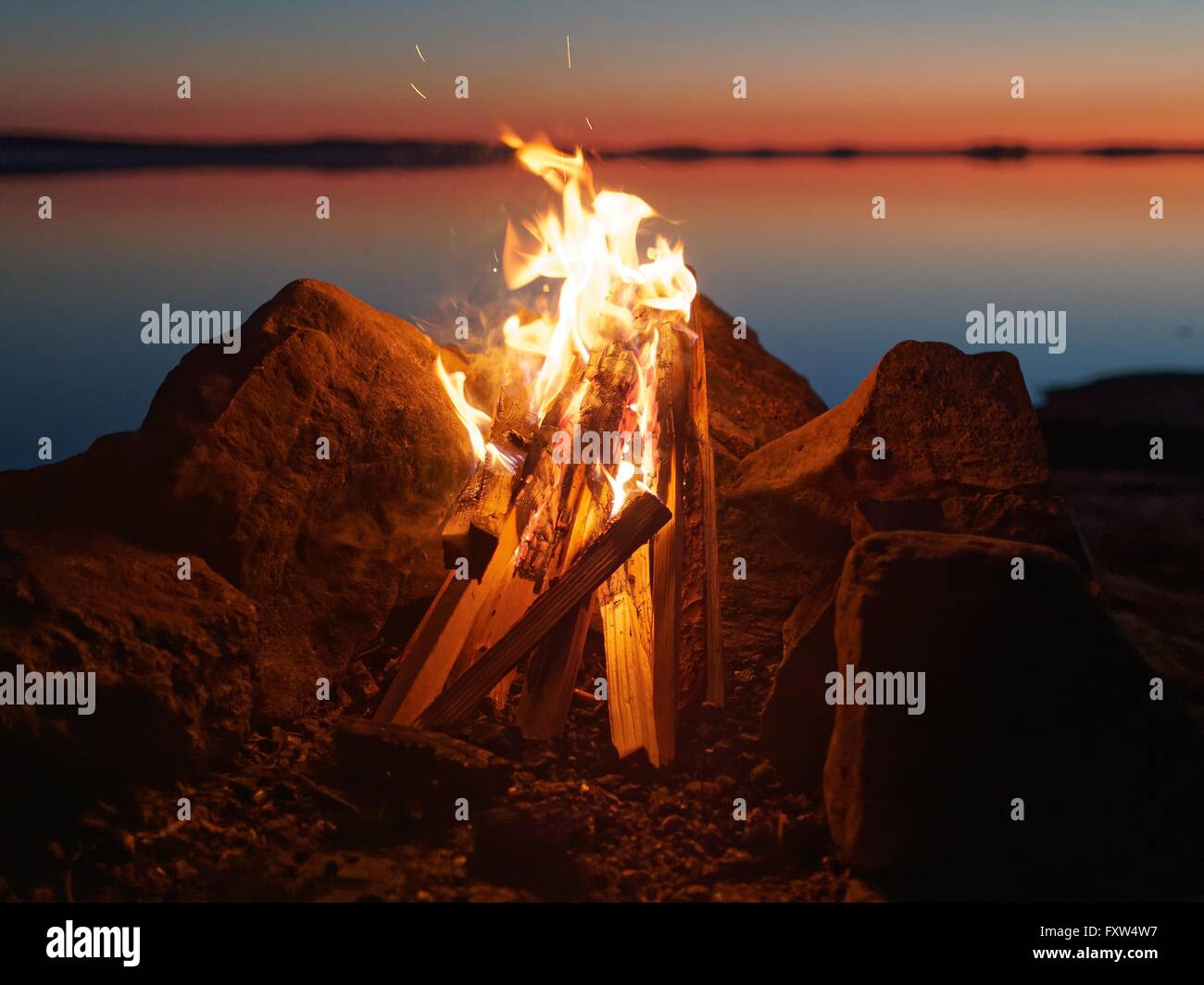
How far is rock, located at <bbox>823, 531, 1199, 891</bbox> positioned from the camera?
360 cm

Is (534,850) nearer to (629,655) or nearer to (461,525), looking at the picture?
(629,655)

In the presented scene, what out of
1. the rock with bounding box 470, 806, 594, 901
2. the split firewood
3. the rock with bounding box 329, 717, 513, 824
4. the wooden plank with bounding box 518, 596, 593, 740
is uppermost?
the split firewood

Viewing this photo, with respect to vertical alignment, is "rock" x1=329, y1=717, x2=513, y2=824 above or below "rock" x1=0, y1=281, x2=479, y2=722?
below

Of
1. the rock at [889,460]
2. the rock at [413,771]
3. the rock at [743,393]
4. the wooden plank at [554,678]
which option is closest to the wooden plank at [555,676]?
the wooden plank at [554,678]

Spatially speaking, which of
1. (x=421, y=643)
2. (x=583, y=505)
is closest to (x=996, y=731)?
(x=583, y=505)

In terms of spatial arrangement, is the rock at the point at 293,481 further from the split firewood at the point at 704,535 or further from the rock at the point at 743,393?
the rock at the point at 743,393

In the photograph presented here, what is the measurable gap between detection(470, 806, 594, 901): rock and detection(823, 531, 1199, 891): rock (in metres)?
0.95

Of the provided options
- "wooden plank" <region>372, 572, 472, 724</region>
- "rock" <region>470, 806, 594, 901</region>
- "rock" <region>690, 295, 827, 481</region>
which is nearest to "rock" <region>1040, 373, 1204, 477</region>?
"rock" <region>690, 295, 827, 481</region>

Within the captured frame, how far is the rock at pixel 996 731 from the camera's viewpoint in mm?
3602

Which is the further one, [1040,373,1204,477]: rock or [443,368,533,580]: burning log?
[1040,373,1204,477]: rock

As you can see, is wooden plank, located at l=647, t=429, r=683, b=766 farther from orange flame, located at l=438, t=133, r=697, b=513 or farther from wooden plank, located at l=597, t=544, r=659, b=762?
orange flame, located at l=438, t=133, r=697, b=513

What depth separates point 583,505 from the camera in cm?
496

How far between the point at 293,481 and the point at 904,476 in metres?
2.88

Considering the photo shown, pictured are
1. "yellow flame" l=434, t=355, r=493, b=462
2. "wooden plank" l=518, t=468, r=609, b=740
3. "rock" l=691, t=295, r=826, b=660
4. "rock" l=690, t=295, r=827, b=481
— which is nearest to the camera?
"wooden plank" l=518, t=468, r=609, b=740
